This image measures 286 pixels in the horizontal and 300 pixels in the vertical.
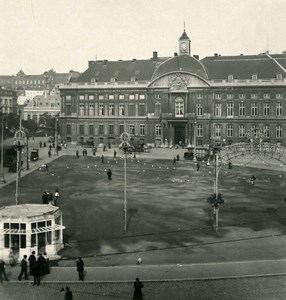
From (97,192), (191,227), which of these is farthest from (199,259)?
Answer: (97,192)

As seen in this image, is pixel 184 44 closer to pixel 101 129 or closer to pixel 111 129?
pixel 111 129

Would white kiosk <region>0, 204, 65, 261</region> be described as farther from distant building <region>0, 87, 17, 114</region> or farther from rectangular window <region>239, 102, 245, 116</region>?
distant building <region>0, 87, 17, 114</region>

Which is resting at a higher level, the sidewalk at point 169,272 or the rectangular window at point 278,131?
the rectangular window at point 278,131

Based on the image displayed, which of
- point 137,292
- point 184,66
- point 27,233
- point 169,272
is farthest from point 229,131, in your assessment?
point 137,292

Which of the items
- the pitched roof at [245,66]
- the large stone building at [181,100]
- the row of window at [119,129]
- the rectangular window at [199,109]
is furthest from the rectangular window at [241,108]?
the row of window at [119,129]

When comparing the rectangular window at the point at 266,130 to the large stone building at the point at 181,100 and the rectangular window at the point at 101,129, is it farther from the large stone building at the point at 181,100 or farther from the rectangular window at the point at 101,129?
the rectangular window at the point at 101,129
